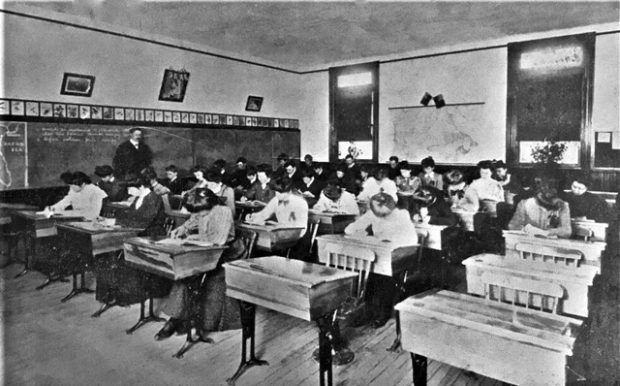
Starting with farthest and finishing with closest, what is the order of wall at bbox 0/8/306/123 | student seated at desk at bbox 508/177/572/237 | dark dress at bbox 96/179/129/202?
1. dark dress at bbox 96/179/129/202
2. wall at bbox 0/8/306/123
3. student seated at desk at bbox 508/177/572/237

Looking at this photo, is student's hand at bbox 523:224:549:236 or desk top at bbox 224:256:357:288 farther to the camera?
student's hand at bbox 523:224:549:236

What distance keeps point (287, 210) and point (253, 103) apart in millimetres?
4241

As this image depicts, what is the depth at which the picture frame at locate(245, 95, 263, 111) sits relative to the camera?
26.7ft

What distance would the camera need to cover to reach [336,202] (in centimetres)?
530

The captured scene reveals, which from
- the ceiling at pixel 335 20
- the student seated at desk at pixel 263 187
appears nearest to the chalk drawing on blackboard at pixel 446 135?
the ceiling at pixel 335 20

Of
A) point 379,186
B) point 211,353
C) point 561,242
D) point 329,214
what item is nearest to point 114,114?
point 329,214

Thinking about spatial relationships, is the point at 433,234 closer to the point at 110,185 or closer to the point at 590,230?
the point at 590,230

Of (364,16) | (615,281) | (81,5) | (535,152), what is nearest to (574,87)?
(535,152)

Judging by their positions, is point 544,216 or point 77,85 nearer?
point 544,216

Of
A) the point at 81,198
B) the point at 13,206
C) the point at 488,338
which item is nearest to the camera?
the point at 488,338

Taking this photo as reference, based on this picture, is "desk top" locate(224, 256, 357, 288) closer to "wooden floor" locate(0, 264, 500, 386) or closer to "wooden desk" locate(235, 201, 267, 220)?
"wooden floor" locate(0, 264, 500, 386)

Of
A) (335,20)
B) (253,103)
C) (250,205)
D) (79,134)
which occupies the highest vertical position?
(335,20)

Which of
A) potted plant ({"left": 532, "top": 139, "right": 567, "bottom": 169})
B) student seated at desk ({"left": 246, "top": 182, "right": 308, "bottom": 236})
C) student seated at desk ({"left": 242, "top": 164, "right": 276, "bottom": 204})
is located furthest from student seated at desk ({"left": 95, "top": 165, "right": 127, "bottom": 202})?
potted plant ({"left": 532, "top": 139, "right": 567, "bottom": 169})

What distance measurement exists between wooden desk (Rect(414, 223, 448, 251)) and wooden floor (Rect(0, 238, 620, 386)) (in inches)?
33.8
